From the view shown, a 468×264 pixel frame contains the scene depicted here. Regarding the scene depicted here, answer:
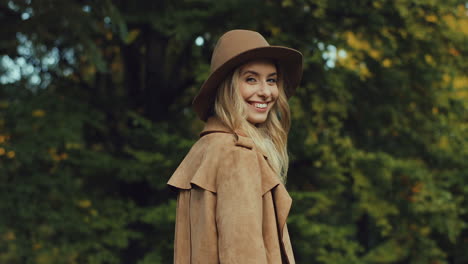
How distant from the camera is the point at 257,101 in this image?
106 inches

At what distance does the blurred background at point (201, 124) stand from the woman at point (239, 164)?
12.2 feet

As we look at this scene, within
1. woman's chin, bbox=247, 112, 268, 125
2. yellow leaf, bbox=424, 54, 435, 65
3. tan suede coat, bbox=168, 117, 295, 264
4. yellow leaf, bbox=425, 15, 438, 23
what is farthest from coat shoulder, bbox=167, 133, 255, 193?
yellow leaf, bbox=424, 54, 435, 65

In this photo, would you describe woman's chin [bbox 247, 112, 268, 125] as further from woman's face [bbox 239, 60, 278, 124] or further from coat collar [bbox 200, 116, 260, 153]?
coat collar [bbox 200, 116, 260, 153]

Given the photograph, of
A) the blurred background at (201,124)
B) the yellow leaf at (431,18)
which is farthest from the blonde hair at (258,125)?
the yellow leaf at (431,18)

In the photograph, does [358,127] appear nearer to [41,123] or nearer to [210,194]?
[41,123]

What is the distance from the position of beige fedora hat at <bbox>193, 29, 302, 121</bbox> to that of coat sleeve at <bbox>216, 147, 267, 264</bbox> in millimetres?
411

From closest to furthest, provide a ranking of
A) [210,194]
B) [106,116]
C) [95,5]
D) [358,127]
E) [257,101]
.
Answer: [210,194] < [257,101] < [95,5] < [358,127] < [106,116]

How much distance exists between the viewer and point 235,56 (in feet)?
8.46

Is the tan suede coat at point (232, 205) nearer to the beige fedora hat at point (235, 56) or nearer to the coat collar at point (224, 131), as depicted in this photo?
the coat collar at point (224, 131)

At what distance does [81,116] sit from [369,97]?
3955 mm

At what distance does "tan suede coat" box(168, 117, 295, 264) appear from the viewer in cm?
228

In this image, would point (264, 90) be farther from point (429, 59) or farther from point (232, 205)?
point (429, 59)

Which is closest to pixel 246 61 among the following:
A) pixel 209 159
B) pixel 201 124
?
pixel 209 159

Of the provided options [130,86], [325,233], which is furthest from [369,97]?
[130,86]
